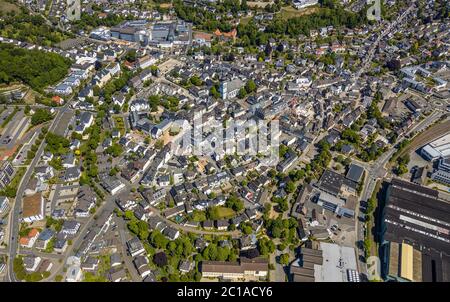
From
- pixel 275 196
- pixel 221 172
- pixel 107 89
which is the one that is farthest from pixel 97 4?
pixel 275 196

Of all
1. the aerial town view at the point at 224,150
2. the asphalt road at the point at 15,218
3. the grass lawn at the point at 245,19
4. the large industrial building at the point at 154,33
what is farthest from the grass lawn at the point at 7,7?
the asphalt road at the point at 15,218

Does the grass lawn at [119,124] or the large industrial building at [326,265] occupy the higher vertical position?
the grass lawn at [119,124]

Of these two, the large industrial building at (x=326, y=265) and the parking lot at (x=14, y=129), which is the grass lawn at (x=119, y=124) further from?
the large industrial building at (x=326, y=265)

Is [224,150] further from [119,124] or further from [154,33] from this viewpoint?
[154,33]

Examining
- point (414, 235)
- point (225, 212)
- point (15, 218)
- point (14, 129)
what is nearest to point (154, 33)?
point (14, 129)

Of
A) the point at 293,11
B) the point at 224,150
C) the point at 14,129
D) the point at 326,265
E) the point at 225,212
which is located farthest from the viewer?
the point at 293,11

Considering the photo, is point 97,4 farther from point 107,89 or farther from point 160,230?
point 160,230

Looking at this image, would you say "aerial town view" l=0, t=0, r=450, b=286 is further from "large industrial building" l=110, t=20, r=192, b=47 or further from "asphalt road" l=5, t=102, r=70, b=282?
"large industrial building" l=110, t=20, r=192, b=47
